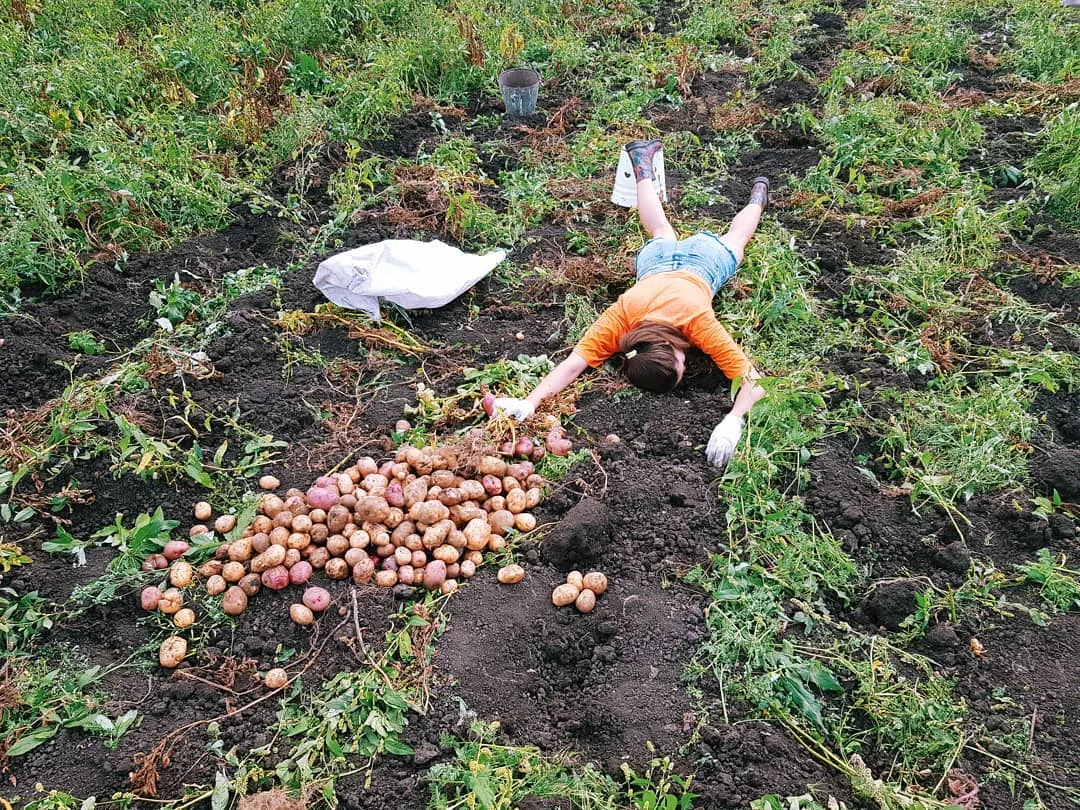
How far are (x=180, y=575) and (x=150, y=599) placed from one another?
5.1 inches

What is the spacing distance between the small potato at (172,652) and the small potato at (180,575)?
0.24 meters

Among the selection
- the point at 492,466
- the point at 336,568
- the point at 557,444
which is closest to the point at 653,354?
the point at 557,444

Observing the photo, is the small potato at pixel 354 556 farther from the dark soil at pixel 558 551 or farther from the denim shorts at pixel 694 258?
the denim shorts at pixel 694 258

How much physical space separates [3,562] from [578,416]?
8.18 ft

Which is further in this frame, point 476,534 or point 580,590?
point 476,534

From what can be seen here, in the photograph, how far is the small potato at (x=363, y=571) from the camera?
2.83 metres

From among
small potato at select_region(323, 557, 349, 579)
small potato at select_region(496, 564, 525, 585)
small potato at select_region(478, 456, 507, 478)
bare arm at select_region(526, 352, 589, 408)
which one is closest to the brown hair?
bare arm at select_region(526, 352, 589, 408)

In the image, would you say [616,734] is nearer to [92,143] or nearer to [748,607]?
[748,607]

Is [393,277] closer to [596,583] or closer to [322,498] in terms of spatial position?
[322,498]

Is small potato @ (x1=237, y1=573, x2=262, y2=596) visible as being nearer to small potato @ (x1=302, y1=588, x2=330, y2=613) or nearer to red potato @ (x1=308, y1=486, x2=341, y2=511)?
small potato @ (x1=302, y1=588, x2=330, y2=613)

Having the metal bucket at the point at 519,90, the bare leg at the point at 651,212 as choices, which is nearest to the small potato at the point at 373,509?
the bare leg at the point at 651,212

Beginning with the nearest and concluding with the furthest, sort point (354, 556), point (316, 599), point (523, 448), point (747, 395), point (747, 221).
Result: point (316, 599) → point (354, 556) → point (523, 448) → point (747, 395) → point (747, 221)

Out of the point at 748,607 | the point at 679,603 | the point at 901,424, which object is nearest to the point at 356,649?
the point at 679,603

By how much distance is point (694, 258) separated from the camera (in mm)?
4008
